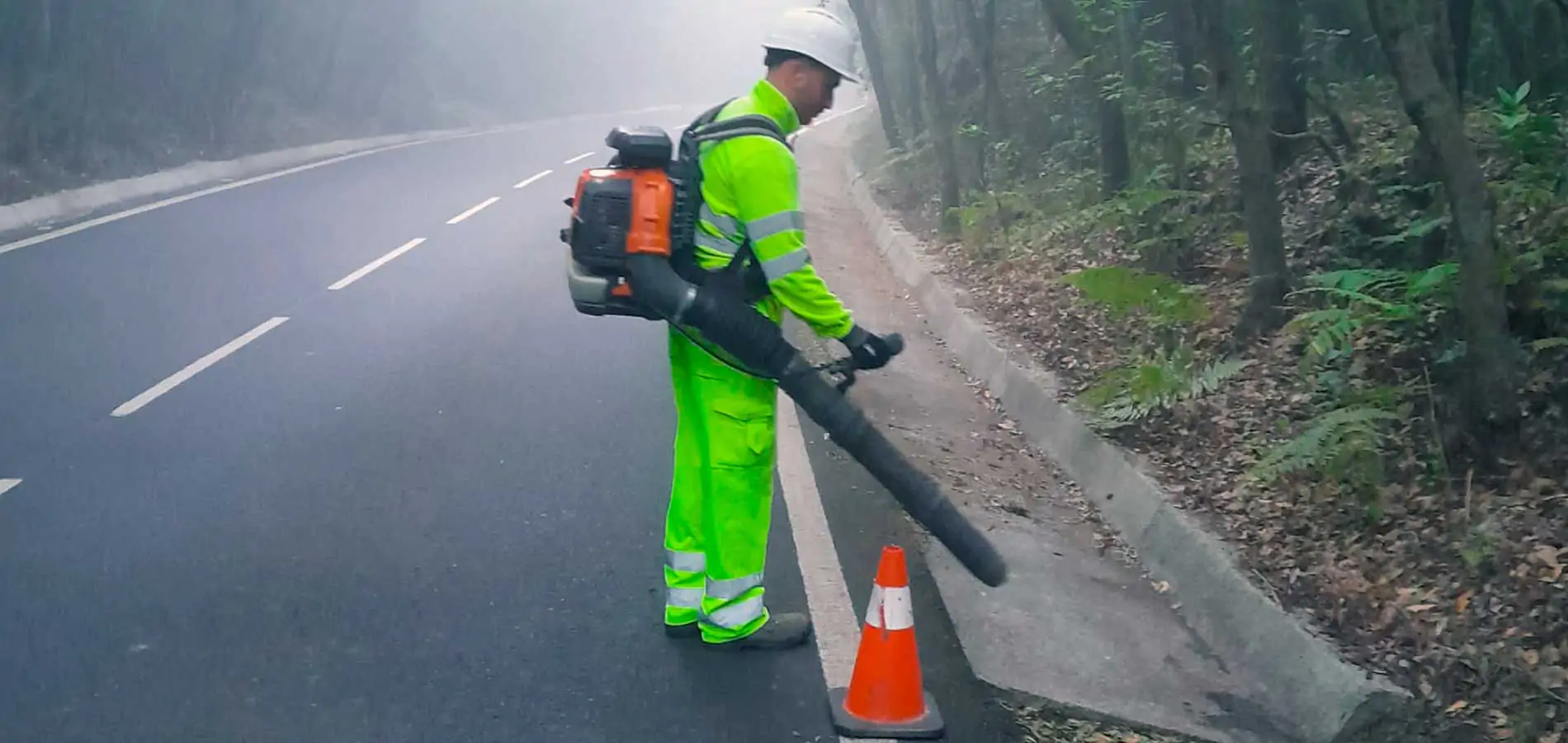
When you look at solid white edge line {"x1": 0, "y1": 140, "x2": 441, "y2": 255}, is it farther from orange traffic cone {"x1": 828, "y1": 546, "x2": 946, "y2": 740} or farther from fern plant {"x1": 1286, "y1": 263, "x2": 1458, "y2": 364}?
fern plant {"x1": 1286, "y1": 263, "x2": 1458, "y2": 364}

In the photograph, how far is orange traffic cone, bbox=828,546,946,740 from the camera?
445cm

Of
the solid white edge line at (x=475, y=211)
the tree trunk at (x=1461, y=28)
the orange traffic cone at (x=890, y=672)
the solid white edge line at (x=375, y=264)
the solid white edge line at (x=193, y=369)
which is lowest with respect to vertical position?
the solid white edge line at (x=475, y=211)

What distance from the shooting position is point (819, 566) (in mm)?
5977

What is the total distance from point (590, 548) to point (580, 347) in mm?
4492

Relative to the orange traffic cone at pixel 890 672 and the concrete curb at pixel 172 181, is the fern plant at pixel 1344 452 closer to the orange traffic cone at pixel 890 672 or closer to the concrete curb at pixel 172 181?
the orange traffic cone at pixel 890 672

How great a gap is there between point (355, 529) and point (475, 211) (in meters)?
12.4

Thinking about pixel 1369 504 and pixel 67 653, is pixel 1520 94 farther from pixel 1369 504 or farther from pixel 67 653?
pixel 67 653

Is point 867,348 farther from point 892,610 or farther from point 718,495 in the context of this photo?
point 892,610

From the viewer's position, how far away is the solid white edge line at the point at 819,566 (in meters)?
5.08

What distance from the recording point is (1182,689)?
16.6 feet

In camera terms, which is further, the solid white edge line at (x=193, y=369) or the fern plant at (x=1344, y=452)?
the solid white edge line at (x=193, y=369)

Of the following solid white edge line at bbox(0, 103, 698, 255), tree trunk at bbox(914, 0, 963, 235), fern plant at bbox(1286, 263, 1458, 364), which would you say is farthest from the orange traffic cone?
solid white edge line at bbox(0, 103, 698, 255)

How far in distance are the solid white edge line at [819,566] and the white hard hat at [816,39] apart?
6.80 ft

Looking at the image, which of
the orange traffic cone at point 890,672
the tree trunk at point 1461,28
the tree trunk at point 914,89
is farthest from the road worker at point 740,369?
the tree trunk at point 914,89
